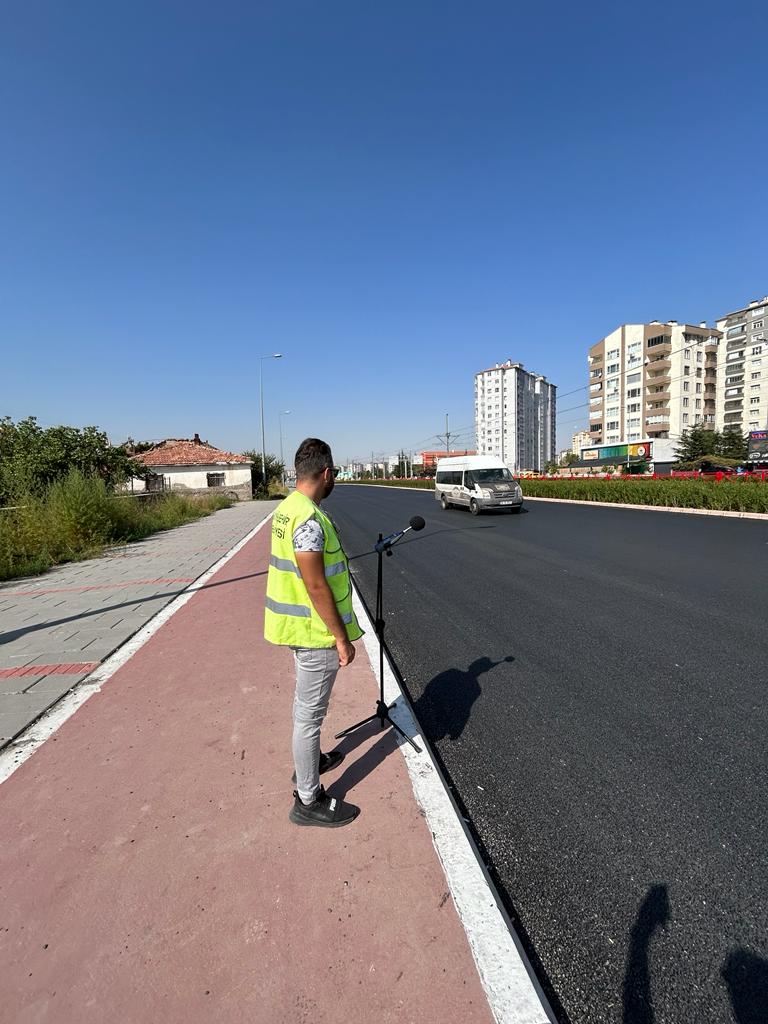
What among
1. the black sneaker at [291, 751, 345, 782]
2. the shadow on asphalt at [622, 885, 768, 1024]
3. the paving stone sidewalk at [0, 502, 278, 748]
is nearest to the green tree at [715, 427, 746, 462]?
the paving stone sidewalk at [0, 502, 278, 748]

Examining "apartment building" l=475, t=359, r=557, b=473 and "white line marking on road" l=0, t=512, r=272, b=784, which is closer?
"white line marking on road" l=0, t=512, r=272, b=784

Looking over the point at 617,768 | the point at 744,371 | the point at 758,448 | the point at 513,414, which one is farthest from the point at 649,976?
the point at 513,414

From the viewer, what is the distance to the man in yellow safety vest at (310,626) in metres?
2.20

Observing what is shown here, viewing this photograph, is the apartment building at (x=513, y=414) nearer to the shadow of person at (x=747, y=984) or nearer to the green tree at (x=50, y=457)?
the green tree at (x=50, y=457)

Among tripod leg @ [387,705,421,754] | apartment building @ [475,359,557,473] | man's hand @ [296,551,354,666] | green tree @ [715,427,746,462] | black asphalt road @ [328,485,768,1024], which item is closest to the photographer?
black asphalt road @ [328,485,768,1024]

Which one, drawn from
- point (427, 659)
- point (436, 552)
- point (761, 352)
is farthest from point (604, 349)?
point (427, 659)

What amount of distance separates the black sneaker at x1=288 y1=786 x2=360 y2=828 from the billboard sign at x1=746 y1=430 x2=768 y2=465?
1993 inches

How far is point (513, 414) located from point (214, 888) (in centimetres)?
12828

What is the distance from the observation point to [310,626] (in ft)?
7.34

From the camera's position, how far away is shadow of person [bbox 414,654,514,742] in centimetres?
324

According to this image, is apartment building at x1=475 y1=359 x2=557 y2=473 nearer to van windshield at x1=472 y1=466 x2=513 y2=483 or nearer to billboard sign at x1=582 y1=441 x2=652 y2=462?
billboard sign at x1=582 y1=441 x2=652 y2=462

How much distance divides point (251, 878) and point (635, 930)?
4.62 feet

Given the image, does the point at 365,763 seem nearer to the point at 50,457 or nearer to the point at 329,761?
the point at 329,761

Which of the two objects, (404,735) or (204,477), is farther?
(204,477)
